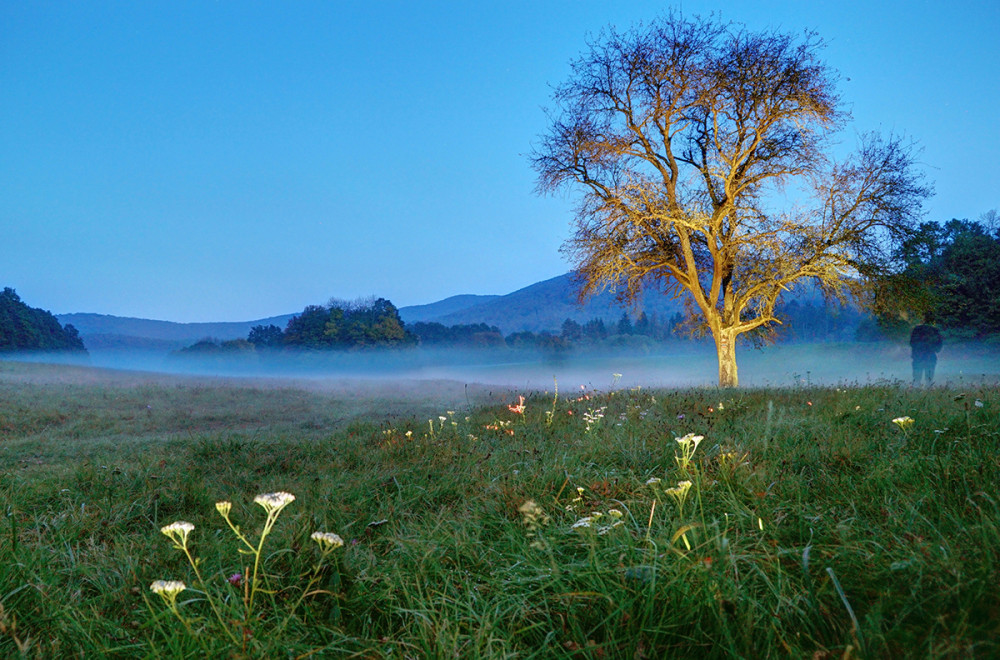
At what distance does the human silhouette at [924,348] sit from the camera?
60.5ft

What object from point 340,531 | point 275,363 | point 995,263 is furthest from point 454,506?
point 275,363

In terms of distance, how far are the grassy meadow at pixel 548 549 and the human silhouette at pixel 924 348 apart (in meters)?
16.6

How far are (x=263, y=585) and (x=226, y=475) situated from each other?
4.48 metres

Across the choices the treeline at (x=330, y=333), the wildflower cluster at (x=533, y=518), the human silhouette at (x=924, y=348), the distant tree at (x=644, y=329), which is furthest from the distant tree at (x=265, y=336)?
the wildflower cluster at (x=533, y=518)

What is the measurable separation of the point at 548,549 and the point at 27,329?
71810 millimetres

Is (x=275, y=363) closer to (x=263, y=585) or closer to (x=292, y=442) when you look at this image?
(x=292, y=442)

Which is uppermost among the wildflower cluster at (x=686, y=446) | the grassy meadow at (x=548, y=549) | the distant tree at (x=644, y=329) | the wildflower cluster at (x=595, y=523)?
the distant tree at (x=644, y=329)

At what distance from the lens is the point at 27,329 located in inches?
2030

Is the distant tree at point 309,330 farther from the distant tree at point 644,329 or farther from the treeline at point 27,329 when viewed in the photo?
the distant tree at point 644,329

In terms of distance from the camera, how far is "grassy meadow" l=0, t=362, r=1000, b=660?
1641mm

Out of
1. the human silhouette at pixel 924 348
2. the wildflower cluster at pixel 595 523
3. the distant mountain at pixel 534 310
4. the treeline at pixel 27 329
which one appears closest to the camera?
the wildflower cluster at pixel 595 523

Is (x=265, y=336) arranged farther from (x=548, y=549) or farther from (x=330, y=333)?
(x=548, y=549)

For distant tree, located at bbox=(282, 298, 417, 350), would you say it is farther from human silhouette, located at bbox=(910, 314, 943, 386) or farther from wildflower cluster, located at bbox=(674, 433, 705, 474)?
wildflower cluster, located at bbox=(674, 433, 705, 474)

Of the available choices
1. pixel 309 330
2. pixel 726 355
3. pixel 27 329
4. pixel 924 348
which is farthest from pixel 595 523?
pixel 27 329
